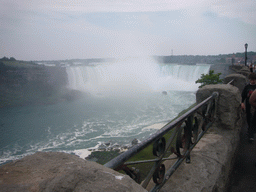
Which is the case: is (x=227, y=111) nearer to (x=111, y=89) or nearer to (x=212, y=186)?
(x=212, y=186)

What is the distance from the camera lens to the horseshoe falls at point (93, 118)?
23.7 metres

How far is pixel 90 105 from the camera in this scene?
1665 inches

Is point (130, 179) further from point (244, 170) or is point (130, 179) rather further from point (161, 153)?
point (244, 170)

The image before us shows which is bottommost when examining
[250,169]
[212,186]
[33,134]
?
[33,134]

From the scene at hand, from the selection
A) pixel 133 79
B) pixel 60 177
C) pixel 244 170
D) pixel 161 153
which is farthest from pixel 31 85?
pixel 60 177

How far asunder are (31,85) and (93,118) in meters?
35.0

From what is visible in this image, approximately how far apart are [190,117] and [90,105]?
136 feet

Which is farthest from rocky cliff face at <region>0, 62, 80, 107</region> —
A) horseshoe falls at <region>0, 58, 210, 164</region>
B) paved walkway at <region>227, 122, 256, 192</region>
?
paved walkway at <region>227, 122, 256, 192</region>

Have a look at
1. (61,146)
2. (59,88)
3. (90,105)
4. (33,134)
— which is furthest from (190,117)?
(59,88)

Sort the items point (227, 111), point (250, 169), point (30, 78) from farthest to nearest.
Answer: point (30, 78), point (227, 111), point (250, 169)

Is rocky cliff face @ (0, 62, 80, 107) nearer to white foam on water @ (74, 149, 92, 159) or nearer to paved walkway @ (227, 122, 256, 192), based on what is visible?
white foam on water @ (74, 149, 92, 159)

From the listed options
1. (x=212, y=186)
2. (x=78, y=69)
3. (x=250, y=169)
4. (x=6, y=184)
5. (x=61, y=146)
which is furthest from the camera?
(x=78, y=69)

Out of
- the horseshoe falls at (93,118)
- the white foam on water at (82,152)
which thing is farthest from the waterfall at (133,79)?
the white foam on water at (82,152)

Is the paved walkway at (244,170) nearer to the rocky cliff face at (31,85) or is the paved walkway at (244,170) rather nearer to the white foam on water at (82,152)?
the white foam on water at (82,152)
